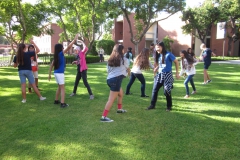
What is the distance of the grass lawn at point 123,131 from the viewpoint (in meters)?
3.43

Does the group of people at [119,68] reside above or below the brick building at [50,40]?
below

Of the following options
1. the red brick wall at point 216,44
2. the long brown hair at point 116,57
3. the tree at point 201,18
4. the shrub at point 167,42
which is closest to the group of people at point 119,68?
the long brown hair at point 116,57

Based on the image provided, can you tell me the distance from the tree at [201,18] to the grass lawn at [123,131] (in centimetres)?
2695

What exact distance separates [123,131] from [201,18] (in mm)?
30477

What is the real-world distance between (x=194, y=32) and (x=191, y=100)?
1222 inches

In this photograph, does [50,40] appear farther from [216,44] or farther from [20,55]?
[20,55]

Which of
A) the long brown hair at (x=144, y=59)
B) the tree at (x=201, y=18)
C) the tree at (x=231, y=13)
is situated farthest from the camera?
the tree at (x=201, y=18)

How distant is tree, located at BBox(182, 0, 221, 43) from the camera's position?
1188 inches

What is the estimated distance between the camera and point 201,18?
1220 inches

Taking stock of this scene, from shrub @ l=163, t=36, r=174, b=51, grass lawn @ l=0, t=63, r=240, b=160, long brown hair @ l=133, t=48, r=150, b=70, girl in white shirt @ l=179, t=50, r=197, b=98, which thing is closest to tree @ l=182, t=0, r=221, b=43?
shrub @ l=163, t=36, r=174, b=51

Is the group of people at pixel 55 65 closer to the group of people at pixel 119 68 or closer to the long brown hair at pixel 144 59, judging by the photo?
the group of people at pixel 119 68

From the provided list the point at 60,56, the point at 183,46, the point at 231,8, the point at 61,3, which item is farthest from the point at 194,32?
the point at 60,56

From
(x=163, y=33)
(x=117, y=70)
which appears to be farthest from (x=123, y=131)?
(x=163, y=33)

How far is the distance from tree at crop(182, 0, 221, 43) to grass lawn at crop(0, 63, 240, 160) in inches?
1061
